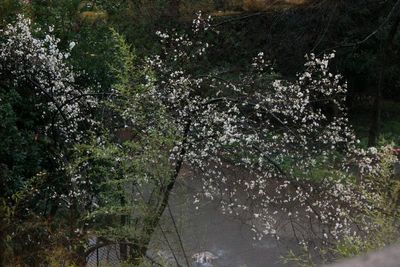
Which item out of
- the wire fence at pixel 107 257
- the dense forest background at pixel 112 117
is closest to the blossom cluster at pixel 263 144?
the dense forest background at pixel 112 117

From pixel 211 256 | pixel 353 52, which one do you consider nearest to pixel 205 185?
pixel 211 256

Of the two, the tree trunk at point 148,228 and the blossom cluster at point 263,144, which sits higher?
the blossom cluster at point 263,144

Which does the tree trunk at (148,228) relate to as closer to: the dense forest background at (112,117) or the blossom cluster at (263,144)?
the dense forest background at (112,117)

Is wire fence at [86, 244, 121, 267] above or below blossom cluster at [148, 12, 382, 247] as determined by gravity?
below

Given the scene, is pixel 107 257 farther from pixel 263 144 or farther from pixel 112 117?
pixel 263 144

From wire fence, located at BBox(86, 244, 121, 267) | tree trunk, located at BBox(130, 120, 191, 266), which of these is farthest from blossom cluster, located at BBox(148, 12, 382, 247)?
wire fence, located at BBox(86, 244, 121, 267)

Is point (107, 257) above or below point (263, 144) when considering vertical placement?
below

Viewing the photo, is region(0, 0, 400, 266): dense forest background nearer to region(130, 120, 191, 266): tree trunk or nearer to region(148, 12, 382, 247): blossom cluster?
region(130, 120, 191, 266): tree trunk

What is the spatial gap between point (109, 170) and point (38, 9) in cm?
372

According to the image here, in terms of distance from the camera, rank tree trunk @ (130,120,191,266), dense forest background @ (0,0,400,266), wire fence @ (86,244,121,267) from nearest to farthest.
Answer: tree trunk @ (130,120,191,266), dense forest background @ (0,0,400,266), wire fence @ (86,244,121,267)

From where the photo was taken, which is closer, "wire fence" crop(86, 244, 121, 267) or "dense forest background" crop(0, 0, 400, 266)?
"dense forest background" crop(0, 0, 400, 266)

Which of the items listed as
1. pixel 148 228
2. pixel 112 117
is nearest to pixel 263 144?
pixel 112 117

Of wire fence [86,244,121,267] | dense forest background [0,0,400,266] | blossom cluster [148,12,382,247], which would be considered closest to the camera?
dense forest background [0,0,400,266]

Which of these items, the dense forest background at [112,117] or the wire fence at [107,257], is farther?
the wire fence at [107,257]
